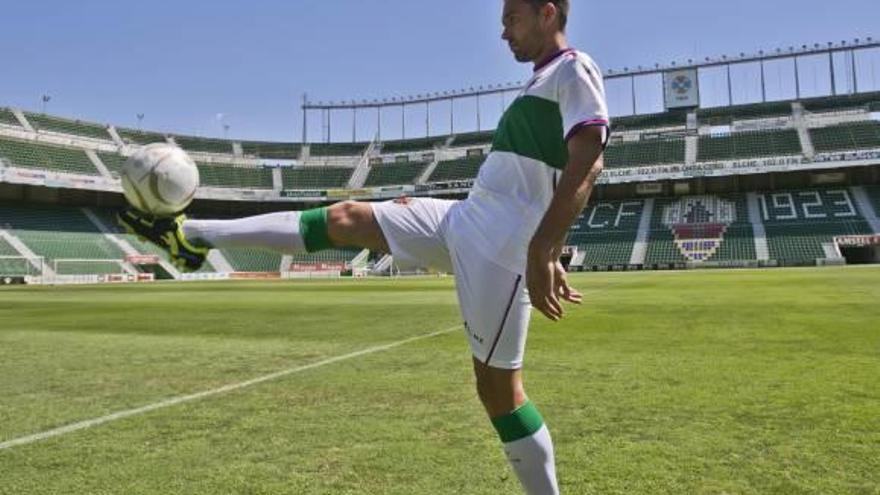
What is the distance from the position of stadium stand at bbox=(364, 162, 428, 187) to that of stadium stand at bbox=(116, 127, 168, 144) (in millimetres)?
21670

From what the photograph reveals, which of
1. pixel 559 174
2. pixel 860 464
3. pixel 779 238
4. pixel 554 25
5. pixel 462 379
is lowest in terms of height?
pixel 779 238

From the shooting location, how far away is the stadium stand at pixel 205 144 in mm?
75812

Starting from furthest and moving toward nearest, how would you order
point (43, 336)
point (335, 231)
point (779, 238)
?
point (779, 238) < point (43, 336) < point (335, 231)

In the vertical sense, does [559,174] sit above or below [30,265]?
above

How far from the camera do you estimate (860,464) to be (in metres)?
3.98

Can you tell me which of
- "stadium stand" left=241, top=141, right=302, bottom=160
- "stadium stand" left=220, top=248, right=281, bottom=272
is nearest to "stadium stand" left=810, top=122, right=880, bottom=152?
"stadium stand" left=220, top=248, right=281, bottom=272

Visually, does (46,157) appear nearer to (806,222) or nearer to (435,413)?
(806,222)

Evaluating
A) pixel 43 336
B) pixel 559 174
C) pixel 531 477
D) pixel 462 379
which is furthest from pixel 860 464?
pixel 43 336

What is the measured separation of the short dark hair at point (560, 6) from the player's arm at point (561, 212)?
0.67 meters

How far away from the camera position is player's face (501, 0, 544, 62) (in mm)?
3162

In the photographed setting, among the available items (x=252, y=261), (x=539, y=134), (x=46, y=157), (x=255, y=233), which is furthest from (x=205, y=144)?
(x=539, y=134)

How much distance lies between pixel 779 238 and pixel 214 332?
177 ft

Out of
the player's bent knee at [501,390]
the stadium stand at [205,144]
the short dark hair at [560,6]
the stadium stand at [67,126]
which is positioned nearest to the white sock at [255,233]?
the player's bent knee at [501,390]

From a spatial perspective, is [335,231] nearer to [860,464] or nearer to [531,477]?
[531,477]
